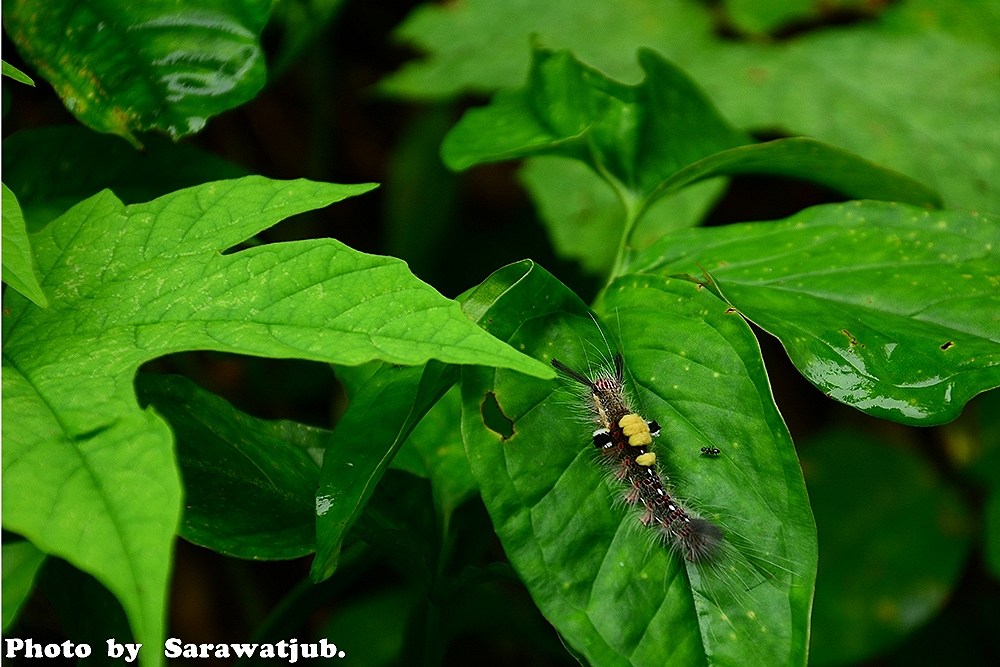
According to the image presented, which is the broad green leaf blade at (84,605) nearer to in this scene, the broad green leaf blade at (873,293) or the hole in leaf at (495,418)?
the hole in leaf at (495,418)

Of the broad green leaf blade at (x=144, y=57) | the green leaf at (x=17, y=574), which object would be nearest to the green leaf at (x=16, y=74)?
the broad green leaf blade at (x=144, y=57)

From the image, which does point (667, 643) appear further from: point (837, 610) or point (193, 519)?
point (837, 610)

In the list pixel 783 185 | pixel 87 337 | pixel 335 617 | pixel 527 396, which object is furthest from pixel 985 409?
pixel 87 337

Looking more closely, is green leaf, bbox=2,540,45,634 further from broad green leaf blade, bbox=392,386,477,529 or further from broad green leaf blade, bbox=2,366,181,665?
broad green leaf blade, bbox=392,386,477,529

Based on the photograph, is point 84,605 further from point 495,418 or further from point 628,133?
point 628,133

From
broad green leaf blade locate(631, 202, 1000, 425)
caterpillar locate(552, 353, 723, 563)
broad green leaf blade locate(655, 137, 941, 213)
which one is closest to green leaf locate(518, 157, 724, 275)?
broad green leaf blade locate(655, 137, 941, 213)

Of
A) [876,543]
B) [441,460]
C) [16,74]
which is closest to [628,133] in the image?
[441,460]

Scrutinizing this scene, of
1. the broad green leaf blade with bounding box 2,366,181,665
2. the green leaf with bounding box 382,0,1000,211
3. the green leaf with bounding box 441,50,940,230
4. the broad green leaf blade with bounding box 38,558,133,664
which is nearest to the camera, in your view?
the broad green leaf blade with bounding box 2,366,181,665
